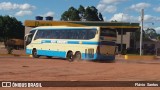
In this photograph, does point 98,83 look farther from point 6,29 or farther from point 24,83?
point 6,29

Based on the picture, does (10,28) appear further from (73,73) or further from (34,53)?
(73,73)

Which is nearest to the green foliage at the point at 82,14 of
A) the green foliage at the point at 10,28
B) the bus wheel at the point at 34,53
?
the green foliage at the point at 10,28

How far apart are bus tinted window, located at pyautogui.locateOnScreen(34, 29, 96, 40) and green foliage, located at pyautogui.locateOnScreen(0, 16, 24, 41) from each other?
51.6 metres

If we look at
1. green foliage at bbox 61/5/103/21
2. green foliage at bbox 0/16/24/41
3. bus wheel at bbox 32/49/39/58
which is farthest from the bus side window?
green foliage at bbox 61/5/103/21

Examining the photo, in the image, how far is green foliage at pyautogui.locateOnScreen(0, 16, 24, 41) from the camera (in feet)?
287

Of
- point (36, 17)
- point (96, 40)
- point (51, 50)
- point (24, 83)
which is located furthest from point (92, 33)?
point (36, 17)

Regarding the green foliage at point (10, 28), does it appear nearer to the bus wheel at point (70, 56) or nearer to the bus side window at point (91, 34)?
the bus wheel at point (70, 56)

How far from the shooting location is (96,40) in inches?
1187

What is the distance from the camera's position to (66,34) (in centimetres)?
3309

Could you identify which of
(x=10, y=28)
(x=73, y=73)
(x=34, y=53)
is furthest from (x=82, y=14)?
(x=73, y=73)

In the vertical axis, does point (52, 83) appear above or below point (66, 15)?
below

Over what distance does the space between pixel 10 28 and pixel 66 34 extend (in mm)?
57082

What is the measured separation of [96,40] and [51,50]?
620 centimetres

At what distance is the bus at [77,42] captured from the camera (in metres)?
30.5
